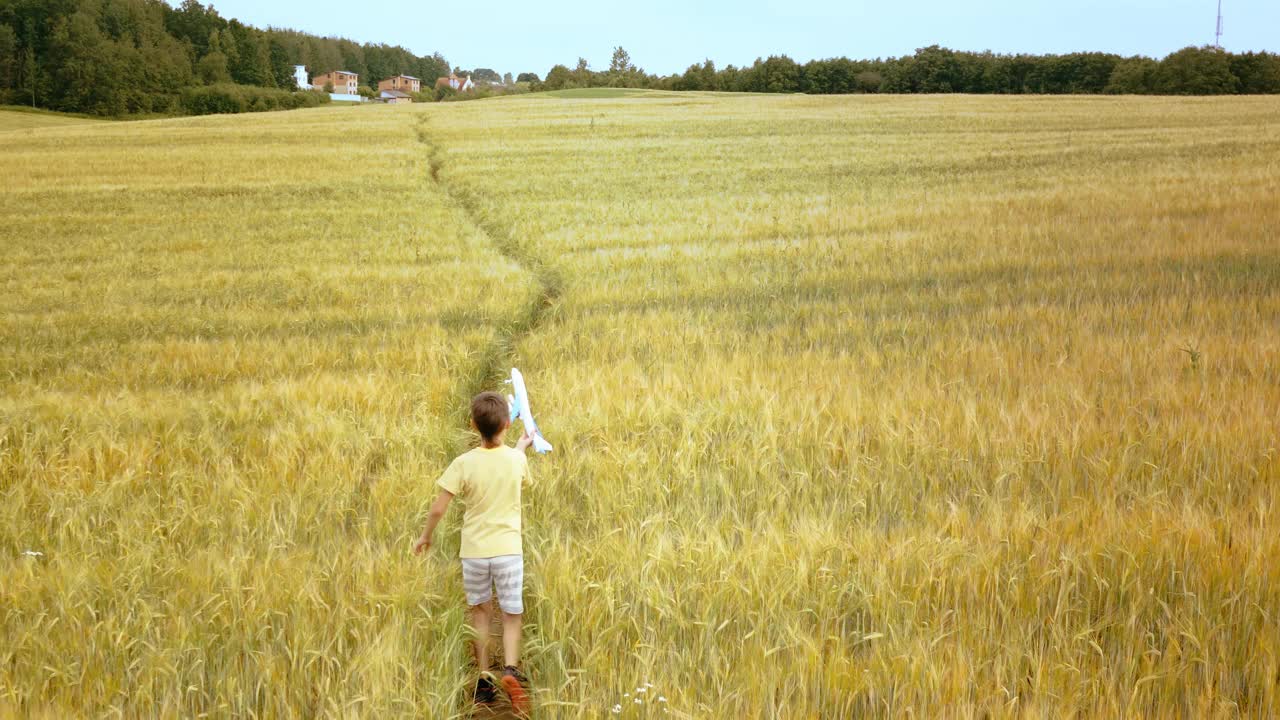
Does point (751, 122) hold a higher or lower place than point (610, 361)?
higher

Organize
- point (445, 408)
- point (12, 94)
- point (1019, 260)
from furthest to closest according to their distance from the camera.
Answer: point (12, 94), point (1019, 260), point (445, 408)

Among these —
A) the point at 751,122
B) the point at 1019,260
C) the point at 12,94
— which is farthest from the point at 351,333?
the point at 12,94

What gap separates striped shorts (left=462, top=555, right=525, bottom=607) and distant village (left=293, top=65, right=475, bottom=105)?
14282 centimetres

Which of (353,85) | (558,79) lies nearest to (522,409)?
(558,79)

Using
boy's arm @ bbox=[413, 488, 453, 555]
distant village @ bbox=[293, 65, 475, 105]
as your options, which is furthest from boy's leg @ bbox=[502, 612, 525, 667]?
distant village @ bbox=[293, 65, 475, 105]

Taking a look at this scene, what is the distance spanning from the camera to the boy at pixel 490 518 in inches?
152

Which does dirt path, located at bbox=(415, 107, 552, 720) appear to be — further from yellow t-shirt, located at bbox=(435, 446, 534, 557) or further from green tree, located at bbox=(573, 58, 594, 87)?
green tree, located at bbox=(573, 58, 594, 87)

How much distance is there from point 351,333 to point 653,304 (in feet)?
10.9

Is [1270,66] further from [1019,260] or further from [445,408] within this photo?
[445,408]

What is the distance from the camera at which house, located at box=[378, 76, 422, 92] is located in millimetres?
183000

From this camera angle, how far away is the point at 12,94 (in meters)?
89.0

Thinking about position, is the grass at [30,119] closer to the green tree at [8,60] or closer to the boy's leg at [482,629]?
the green tree at [8,60]

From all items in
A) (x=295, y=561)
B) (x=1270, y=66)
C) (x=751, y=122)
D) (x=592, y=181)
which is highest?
(x=1270, y=66)

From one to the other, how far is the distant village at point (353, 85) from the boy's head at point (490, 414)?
468 feet
